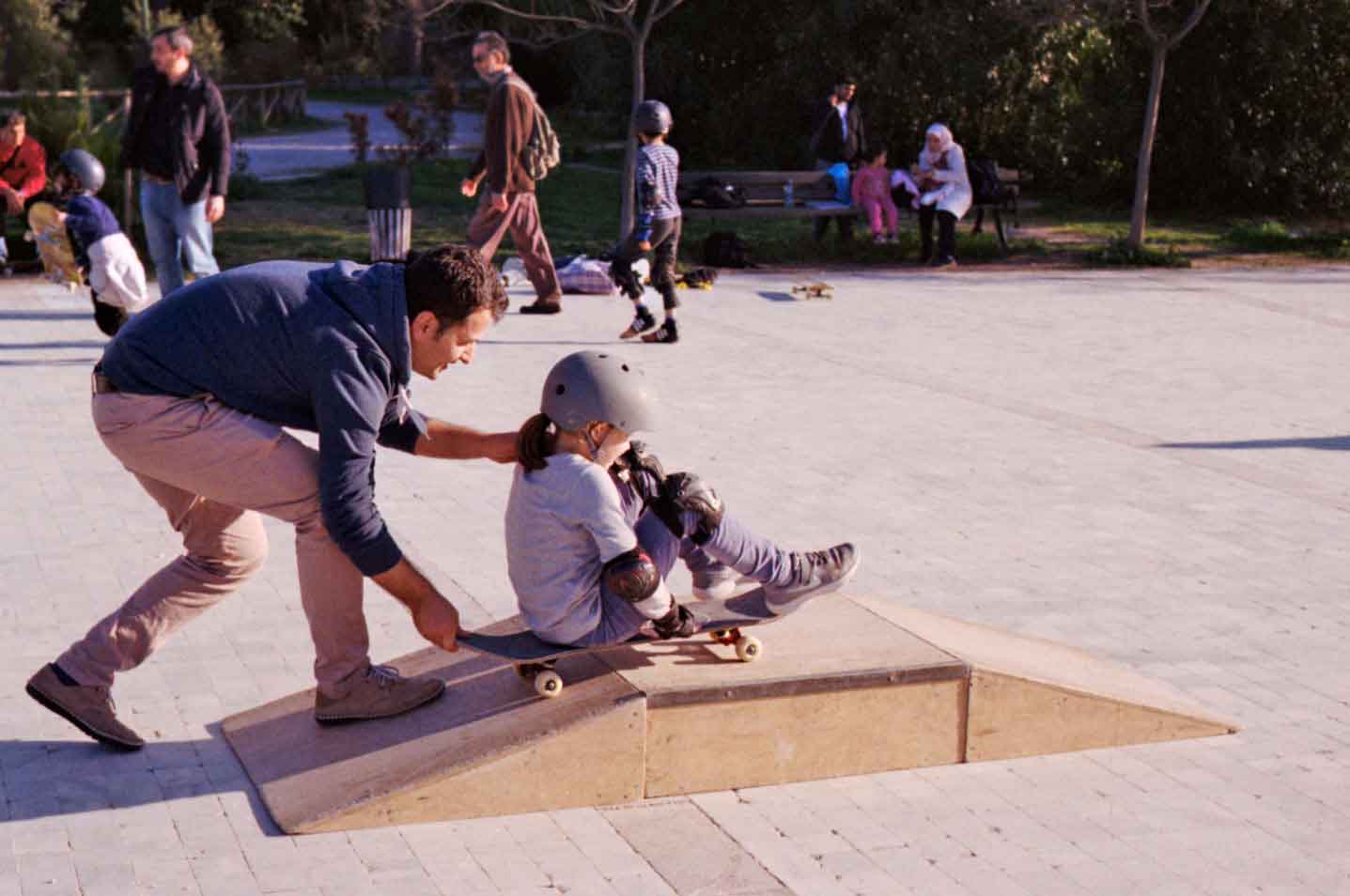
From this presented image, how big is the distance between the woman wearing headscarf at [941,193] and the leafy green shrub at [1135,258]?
1588mm

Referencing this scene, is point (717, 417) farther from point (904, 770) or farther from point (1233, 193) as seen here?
point (1233, 193)

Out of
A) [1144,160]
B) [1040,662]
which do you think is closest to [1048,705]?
[1040,662]

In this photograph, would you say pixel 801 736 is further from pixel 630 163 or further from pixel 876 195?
pixel 876 195

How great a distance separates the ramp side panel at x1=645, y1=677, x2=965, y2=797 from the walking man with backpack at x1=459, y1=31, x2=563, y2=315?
8.05 m

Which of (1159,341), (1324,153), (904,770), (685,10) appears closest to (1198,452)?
(1159,341)

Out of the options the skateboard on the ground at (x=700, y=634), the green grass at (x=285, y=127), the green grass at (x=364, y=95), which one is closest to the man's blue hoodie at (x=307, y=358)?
the skateboard on the ground at (x=700, y=634)

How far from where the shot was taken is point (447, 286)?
15.1 feet

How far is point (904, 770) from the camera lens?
535cm

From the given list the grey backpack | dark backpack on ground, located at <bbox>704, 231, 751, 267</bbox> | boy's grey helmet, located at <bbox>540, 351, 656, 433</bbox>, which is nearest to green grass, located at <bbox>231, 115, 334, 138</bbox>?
dark backpack on ground, located at <bbox>704, 231, 751, 267</bbox>

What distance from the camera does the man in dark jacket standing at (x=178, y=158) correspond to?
1150 cm

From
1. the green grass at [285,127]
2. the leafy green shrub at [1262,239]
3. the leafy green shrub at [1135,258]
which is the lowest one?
the leafy green shrub at [1135,258]

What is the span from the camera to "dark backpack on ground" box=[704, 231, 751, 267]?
17312 mm

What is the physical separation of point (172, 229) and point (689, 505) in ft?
24.7

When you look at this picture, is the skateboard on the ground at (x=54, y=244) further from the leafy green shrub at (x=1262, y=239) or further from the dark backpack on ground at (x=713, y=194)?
the leafy green shrub at (x=1262, y=239)
